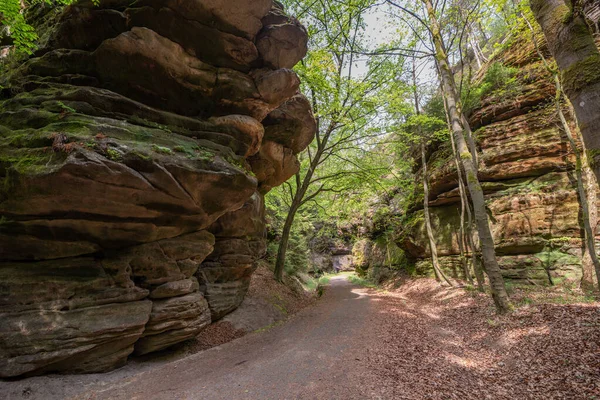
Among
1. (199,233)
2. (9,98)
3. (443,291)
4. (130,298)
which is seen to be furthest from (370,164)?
(9,98)

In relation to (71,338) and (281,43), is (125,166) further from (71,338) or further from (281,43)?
(281,43)

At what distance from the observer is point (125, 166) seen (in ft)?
19.2

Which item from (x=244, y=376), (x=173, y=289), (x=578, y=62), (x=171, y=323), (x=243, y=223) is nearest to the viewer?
(x=578, y=62)

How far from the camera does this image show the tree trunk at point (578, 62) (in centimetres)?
296

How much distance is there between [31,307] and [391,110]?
16.0m

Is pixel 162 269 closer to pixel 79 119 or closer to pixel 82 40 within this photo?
pixel 79 119

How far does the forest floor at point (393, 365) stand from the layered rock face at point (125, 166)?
1.17 metres

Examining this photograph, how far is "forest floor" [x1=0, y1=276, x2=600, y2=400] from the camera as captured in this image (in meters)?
4.18

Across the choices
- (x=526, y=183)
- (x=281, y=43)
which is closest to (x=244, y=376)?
(x=281, y=43)

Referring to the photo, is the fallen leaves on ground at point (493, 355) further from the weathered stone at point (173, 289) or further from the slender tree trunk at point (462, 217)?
the weathered stone at point (173, 289)

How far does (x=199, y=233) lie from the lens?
869 centimetres

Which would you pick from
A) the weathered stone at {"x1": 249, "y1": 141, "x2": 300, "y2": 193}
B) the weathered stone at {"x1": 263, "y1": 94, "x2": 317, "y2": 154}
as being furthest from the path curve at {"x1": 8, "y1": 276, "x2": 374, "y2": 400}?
the weathered stone at {"x1": 263, "y1": 94, "x2": 317, "y2": 154}

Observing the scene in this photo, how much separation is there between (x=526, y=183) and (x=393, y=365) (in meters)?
12.6

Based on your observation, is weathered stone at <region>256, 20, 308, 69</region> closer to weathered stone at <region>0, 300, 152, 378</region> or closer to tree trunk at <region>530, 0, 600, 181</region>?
tree trunk at <region>530, 0, 600, 181</region>
